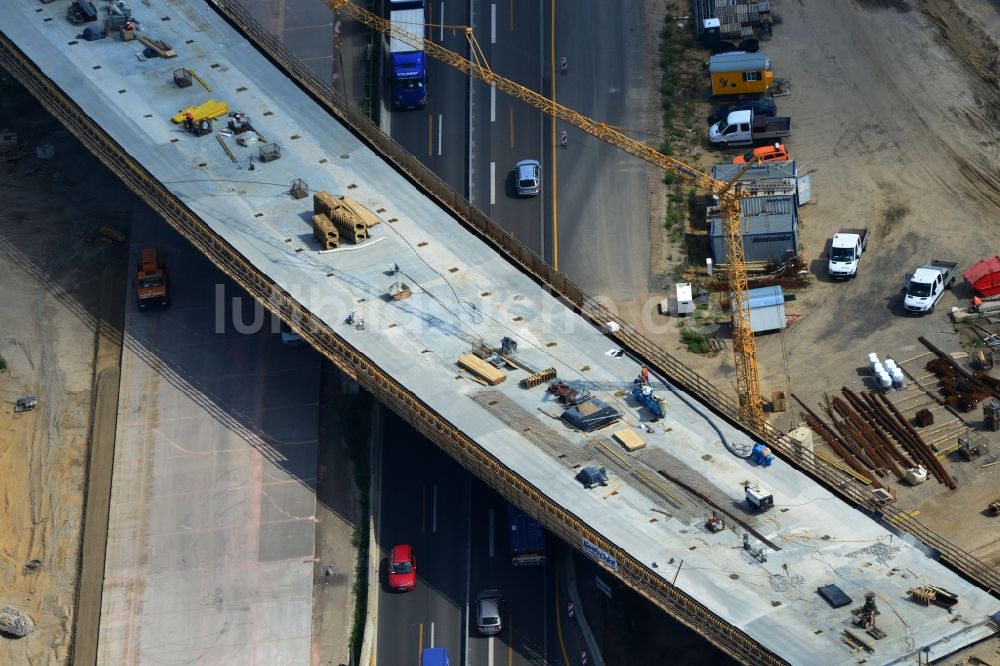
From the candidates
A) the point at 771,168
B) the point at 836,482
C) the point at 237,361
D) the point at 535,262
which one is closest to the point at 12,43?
the point at 237,361

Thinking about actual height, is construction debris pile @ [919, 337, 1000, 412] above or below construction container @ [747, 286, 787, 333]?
below

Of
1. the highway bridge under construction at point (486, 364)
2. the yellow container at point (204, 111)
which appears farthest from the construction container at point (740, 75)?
the yellow container at point (204, 111)

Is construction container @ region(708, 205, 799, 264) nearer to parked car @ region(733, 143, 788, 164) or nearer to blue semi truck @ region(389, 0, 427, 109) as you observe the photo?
parked car @ region(733, 143, 788, 164)

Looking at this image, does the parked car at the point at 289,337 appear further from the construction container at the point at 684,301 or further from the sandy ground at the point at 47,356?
the construction container at the point at 684,301

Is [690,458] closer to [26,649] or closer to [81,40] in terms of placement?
[26,649]

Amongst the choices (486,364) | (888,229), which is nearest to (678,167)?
(888,229)

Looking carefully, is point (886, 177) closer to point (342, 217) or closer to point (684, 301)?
point (684, 301)

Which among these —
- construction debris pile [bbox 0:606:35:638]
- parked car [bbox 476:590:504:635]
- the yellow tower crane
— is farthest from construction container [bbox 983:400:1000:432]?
construction debris pile [bbox 0:606:35:638]
